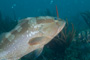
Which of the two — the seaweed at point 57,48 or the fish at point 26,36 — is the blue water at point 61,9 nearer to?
the seaweed at point 57,48

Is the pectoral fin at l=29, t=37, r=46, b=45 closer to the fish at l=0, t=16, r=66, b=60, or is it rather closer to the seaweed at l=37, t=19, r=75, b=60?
the fish at l=0, t=16, r=66, b=60

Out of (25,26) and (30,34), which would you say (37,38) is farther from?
(25,26)

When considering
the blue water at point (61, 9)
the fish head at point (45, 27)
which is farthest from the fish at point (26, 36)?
the blue water at point (61, 9)

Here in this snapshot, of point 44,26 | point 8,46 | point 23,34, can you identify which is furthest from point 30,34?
A: point 8,46

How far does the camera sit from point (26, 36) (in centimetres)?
264

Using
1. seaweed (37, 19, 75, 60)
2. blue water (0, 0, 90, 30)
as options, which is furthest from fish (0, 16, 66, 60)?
blue water (0, 0, 90, 30)

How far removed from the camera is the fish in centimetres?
257

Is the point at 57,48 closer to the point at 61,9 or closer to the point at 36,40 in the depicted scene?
the point at 36,40

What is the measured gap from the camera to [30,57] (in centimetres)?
457

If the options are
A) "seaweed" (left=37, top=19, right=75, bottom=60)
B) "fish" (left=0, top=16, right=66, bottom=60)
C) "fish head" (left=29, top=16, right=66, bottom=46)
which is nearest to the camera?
"fish" (left=0, top=16, right=66, bottom=60)

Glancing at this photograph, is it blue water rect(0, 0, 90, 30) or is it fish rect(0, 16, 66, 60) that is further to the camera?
blue water rect(0, 0, 90, 30)

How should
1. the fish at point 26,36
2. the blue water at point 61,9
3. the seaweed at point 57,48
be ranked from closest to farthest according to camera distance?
1. the fish at point 26,36
2. the seaweed at point 57,48
3. the blue water at point 61,9

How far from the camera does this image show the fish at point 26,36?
257 cm

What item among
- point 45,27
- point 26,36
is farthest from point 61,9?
point 26,36
